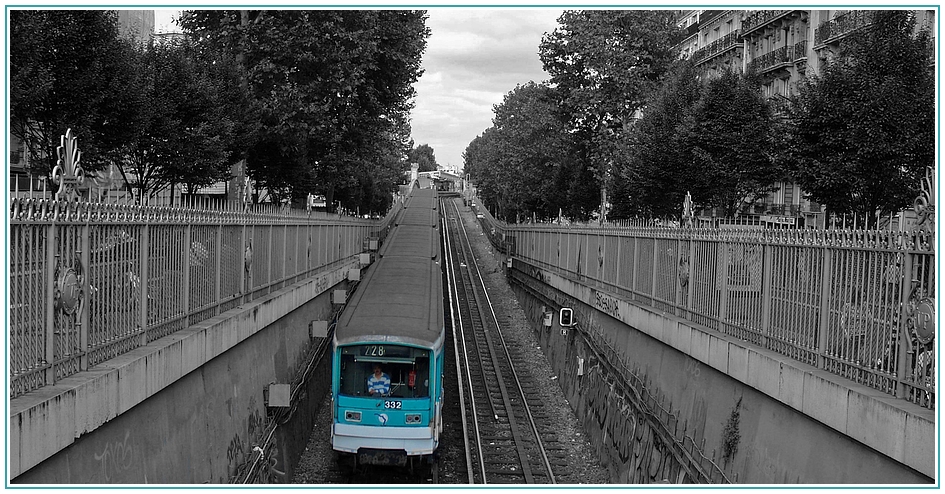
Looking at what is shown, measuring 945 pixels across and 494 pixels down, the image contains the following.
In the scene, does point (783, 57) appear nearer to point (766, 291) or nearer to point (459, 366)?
point (459, 366)

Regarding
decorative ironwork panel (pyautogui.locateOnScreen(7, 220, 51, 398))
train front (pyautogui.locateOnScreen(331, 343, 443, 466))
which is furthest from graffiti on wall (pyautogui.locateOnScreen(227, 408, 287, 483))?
decorative ironwork panel (pyautogui.locateOnScreen(7, 220, 51, 398))

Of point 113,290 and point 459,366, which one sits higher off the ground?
point 113,290

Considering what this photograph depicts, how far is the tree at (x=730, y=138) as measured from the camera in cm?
2439

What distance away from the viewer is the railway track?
52.2 ft

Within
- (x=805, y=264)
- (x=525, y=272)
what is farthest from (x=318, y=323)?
(x=525, y=272)

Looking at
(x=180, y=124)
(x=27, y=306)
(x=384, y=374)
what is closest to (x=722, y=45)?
(x=180, y=124)

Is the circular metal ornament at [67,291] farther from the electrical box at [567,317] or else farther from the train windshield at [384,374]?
the electrical box at [567,317]

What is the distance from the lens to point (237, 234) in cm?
1341

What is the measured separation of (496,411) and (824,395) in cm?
1223

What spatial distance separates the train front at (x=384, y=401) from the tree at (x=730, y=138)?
1311cm

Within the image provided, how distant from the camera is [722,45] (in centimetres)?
5438

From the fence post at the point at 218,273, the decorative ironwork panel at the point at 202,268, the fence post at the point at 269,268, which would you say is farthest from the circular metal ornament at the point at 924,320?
the fence post at the point at 269,268

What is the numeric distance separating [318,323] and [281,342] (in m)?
1.26
